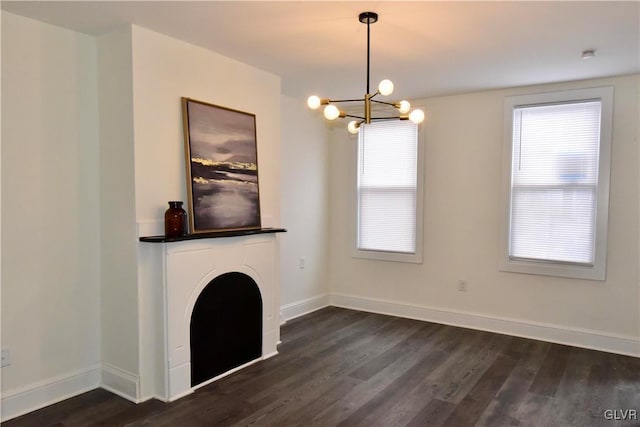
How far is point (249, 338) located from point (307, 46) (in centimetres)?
231

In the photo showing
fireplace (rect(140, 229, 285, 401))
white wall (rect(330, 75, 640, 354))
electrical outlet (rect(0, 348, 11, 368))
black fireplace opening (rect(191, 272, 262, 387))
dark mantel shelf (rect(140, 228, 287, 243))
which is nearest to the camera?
electrical outlet (rect(0, 348, 11, 368))

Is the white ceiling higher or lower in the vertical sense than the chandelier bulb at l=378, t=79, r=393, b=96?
higher

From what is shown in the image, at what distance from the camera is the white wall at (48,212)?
2.62 meters

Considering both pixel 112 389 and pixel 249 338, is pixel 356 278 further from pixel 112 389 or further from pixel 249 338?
pixel 112 389

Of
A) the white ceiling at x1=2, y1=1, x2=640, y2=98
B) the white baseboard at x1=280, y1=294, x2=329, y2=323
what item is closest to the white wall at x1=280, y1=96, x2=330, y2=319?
the white baseboard at x1=280, y1=294, x2=329, y2=323

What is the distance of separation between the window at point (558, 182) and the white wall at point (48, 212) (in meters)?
3.74

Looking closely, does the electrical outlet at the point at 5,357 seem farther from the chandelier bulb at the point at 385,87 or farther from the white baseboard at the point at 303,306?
the chandelier bulb at the point at 385,87

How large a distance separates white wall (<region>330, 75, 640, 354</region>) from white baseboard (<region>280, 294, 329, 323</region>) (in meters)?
0.21

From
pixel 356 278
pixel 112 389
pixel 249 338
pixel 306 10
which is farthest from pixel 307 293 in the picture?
pixel 306 10

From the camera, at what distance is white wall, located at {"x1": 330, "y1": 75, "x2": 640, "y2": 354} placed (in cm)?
382

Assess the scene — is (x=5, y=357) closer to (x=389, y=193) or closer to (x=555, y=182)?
(x=389, y=193)

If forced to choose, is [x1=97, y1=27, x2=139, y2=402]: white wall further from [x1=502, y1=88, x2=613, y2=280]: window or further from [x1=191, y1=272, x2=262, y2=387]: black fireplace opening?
[x1=502, y1=88, x2=613, y2=280]: window

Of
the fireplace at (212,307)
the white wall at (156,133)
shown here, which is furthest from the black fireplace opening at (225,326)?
the white wall at (156,133)

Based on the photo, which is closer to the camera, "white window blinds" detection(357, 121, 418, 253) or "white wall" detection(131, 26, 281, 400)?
"white wall" detection(131, 26, 281, 400)
